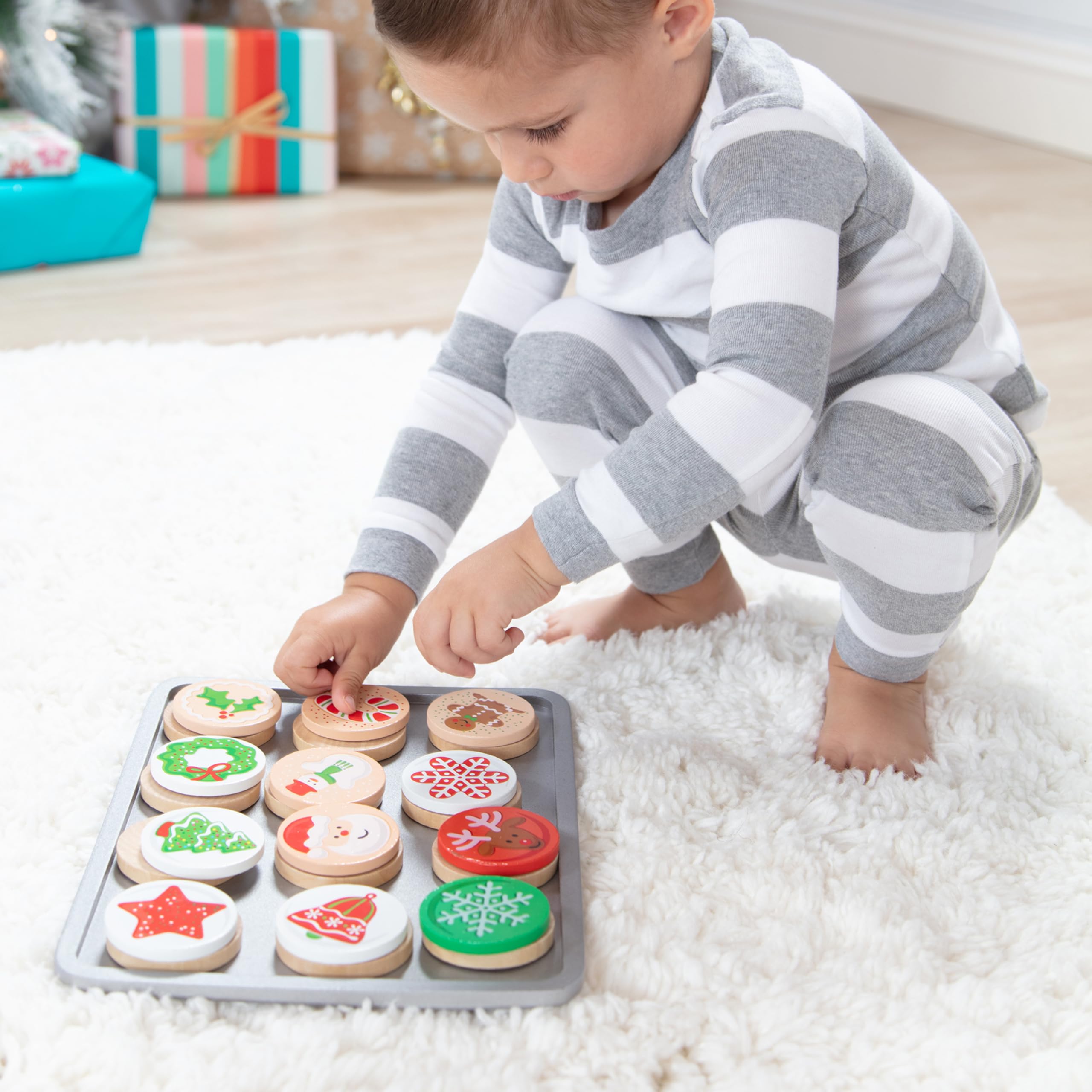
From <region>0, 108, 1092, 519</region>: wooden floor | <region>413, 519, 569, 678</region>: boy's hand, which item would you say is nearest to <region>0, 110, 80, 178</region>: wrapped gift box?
<region>0, 108, 1092, 519</region>: wooden floor

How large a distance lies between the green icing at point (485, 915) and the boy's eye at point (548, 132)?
0.38m

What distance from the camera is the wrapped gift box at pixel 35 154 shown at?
5.31ft

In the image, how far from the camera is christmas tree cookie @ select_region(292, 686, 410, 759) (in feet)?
2.34

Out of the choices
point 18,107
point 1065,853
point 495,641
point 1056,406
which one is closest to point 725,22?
point 495,641

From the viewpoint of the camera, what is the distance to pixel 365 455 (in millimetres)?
1175

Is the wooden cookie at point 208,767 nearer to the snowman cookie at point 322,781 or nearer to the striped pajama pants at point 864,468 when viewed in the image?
the snowman cookie at point 322,781

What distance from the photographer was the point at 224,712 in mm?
725

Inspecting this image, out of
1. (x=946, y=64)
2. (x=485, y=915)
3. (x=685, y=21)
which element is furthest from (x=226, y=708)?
(x=946, y=64)

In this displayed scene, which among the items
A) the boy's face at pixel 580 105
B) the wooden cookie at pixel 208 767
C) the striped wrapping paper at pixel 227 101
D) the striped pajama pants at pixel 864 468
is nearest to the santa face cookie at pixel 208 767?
the wooden cookie at pixel 208 767

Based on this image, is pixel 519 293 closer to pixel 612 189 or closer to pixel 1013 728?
pixel 612 189

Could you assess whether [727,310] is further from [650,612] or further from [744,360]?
[650,612]

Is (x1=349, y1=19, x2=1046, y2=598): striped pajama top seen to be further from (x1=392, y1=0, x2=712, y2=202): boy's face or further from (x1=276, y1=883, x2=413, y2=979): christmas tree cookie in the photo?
(x1=276, y1=883, x2=413, y2=979): christmas tree cookie

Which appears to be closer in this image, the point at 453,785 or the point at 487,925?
the point at 487,925

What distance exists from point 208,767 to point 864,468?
40 centimetres
